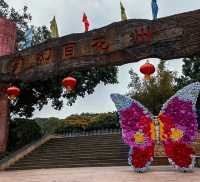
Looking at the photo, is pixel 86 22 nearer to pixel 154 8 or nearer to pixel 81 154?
pixel 154 8

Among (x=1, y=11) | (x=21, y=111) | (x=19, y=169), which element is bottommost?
(x=19, y=169)

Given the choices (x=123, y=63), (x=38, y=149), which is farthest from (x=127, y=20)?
(x=38, y=149)

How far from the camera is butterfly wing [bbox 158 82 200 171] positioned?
924 centimetres

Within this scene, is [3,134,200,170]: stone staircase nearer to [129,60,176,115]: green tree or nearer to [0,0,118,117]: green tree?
[0,0,118,117]: green tree

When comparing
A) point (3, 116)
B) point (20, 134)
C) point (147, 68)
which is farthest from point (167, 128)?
point (20, 134)

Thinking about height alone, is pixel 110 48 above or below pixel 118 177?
above

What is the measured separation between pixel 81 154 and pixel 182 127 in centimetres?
569

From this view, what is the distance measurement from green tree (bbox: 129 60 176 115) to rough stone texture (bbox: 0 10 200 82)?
14521 millimetres

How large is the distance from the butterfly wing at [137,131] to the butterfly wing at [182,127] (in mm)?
419

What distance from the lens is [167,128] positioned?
373 inches

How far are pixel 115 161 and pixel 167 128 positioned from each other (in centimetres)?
372

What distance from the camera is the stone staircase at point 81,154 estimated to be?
12.8m

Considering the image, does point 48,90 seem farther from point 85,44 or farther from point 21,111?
point 85,44

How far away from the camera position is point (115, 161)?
12.7 meters
